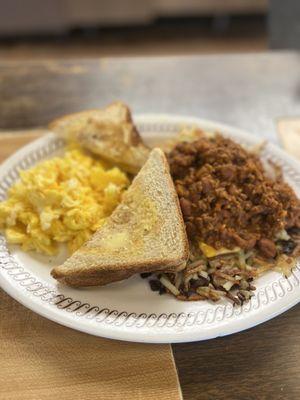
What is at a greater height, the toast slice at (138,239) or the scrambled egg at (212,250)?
the toast slice at (138,239)

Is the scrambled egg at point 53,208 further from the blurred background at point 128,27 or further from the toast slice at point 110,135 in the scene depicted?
the blurred background at point 128,27

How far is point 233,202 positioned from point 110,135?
0.69 m

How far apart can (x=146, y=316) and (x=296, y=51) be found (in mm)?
2281

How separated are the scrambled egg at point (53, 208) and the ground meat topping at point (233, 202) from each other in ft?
1.00

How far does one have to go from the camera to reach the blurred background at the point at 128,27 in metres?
5.15

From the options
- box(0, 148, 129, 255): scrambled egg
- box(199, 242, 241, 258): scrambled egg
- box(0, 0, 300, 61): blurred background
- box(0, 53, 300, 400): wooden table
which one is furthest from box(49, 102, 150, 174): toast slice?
box(0, 0, 300, 61): blurred background

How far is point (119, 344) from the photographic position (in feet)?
4.73

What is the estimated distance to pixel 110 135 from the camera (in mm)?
2076

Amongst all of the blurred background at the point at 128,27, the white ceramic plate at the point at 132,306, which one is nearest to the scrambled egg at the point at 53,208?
the white ceramic plate at the point at 132,306

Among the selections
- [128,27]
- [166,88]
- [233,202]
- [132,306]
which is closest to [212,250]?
[233,202]

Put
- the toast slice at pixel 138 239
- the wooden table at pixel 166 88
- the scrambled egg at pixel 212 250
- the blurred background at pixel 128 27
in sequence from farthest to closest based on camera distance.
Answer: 1. the blurred background at pixel 128 27
2. the wooden table at pixel 166 88
3. the scrambled egg at pixel 212 250
4. the toast slice at pixel 138 239

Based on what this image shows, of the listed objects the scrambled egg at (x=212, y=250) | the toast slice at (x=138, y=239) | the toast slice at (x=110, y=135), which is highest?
the toast slice at (x=110, y=135)

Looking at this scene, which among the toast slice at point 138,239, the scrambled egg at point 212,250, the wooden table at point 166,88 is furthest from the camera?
A: the wooden table at point 166,88

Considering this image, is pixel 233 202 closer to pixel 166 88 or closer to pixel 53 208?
pixel 53 208
